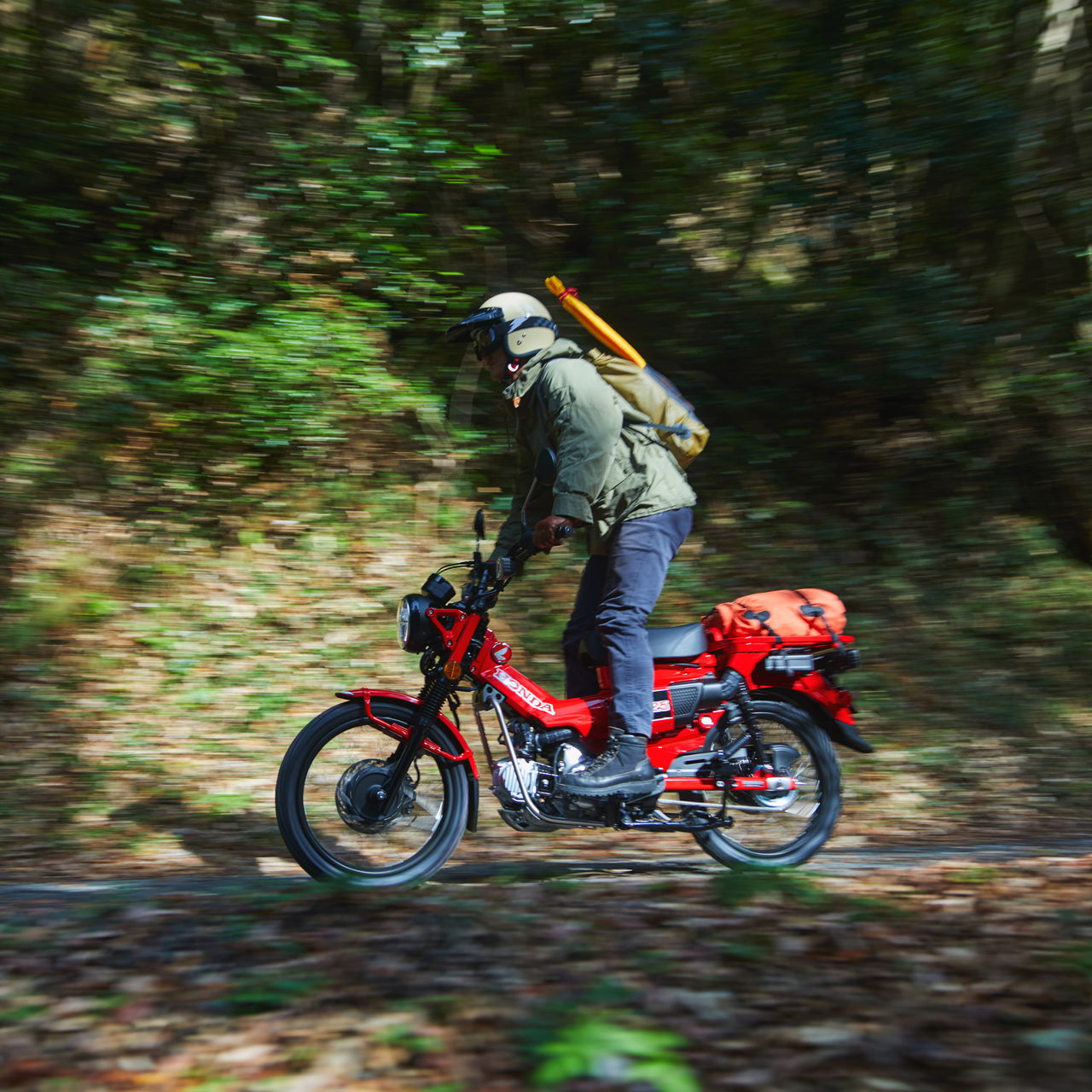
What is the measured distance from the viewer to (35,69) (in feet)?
25.0

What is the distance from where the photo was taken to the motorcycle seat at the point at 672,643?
15.0 ft

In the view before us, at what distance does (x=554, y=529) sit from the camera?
4.25m

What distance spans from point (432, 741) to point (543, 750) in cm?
48

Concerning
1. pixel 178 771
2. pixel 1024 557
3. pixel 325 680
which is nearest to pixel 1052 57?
pixel 1024 557

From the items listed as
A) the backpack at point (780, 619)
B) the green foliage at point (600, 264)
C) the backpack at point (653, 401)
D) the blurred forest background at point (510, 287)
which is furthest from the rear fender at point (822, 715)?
the green foliage at point (600, 264)

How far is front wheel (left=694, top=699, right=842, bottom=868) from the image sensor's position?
4.67m

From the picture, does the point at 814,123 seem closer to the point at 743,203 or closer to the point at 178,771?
the point at 743,203

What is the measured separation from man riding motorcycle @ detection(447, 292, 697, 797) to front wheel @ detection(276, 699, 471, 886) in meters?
0.53

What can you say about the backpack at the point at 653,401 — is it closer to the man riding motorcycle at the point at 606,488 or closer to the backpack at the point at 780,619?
the man riding motorcycle at the point at 606,488

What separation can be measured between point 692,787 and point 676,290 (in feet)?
16.5

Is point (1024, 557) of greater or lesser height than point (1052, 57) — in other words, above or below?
below

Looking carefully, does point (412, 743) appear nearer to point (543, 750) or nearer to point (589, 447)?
point (543, 750)

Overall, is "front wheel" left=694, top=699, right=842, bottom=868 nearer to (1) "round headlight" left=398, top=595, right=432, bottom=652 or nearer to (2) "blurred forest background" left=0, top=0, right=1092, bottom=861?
(1) "round headlight" left=398, top=595, right=432, bottom=652

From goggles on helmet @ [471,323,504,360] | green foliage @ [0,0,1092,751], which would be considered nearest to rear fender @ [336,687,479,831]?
goggles on helmet @ [471,323,504,360]
